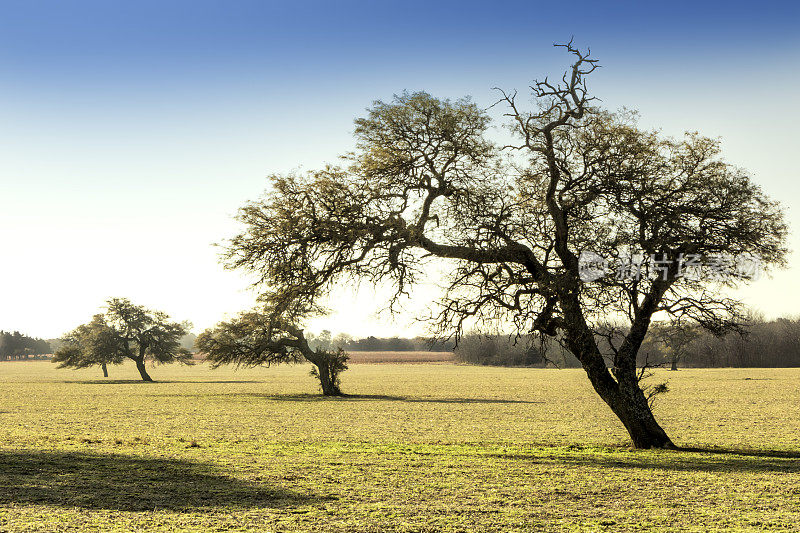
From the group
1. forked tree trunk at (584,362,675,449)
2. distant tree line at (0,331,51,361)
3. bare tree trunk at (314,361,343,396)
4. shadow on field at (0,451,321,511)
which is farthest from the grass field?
distant tree line at (0,331,51,361)

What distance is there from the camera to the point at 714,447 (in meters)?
19.8

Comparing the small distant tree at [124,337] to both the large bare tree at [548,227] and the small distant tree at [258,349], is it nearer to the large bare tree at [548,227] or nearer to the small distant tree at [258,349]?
the small distant tree at [258,349]

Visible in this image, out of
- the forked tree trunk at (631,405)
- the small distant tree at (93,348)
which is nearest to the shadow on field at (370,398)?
the forked tree trunk at (631,405)

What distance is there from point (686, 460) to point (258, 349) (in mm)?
36218

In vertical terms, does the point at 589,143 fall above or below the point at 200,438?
above

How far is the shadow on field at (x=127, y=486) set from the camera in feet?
34.2

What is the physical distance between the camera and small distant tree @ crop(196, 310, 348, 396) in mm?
48188

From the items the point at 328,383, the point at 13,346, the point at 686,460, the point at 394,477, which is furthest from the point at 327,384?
the point at 13,346

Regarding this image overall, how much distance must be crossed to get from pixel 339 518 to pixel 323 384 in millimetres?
42030

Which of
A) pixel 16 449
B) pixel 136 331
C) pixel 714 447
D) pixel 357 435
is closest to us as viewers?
pixel 16 449

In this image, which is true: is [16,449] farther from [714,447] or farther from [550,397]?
[550,397]

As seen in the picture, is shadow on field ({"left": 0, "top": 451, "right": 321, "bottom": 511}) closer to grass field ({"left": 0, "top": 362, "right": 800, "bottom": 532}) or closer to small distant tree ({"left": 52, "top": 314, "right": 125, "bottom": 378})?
grass field ({"left": 0, "top": 362, "right": 800, "bottom": 532})

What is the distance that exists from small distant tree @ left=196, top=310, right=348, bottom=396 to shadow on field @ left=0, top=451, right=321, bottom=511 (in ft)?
108

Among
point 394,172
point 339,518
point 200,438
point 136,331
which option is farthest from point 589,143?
point 136,331
